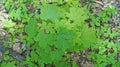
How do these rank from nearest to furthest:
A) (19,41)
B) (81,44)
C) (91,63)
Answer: (81,44), (91,63), (19,41)

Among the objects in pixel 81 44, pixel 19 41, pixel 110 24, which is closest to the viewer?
pixel 81 44

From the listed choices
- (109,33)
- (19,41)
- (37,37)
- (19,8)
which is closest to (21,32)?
(19,41)

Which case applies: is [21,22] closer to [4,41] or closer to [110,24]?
[4,41]

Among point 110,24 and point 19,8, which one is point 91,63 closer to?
point 110,24

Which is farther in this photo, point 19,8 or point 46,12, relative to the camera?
point 19,8

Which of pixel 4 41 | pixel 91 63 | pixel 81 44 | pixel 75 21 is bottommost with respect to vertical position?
pixel 91 63

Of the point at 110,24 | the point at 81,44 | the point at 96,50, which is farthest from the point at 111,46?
the point at 81,44

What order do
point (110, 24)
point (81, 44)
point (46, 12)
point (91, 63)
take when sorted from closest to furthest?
1. point (46, 12)
2. point (81, 44)
3. point (91, 63)
4. point (110, 24)

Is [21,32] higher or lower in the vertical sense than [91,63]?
higher

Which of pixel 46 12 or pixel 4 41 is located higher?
pixel 46 12
